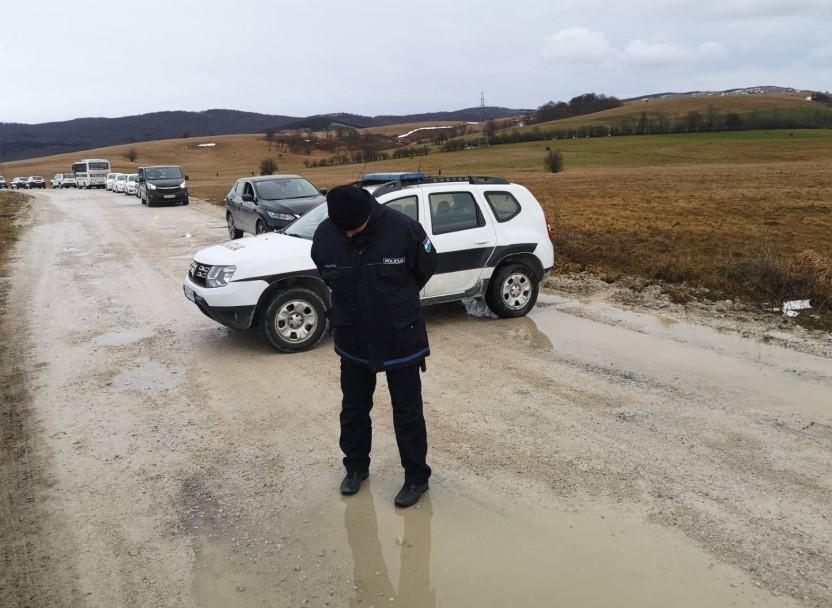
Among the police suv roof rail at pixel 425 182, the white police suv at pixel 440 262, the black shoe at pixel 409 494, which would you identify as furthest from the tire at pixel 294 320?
the black shoe at pixel 409 494

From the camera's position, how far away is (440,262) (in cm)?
749

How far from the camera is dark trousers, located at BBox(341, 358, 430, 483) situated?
3721 millimetres

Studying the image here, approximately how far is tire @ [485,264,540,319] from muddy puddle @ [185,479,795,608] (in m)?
4.36

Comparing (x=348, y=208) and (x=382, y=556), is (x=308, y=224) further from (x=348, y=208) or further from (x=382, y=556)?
(x=382, y=556)

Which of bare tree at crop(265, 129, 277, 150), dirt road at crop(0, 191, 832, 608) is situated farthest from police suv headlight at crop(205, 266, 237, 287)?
bare tree at crop(265, 129, 277, 150)

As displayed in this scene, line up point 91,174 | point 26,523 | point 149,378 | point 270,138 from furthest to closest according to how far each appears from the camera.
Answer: point 270,138 < point 91,174 < point 149,378 < point 26,523

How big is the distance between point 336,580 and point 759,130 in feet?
336

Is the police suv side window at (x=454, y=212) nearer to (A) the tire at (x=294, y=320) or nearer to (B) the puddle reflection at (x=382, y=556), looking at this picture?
(A) the tire at (x=294, y=320)

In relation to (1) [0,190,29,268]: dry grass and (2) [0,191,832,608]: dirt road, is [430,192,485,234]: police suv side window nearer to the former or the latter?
(2) [0,191,832,608]: dirt road

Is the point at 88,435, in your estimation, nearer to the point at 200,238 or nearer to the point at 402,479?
the point at 402,479

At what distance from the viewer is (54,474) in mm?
4309

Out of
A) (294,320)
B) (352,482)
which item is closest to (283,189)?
(294,320)

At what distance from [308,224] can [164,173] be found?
2516 centimetres

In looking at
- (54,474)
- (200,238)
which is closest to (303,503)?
(54,474)
